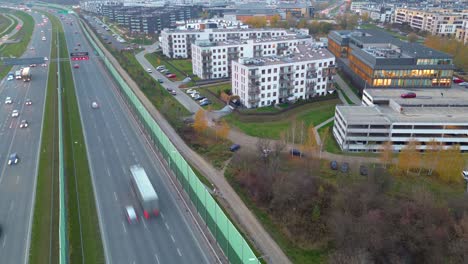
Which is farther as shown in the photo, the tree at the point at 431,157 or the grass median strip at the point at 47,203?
the tree at the point at 431,157

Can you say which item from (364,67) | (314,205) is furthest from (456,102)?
(314,205)

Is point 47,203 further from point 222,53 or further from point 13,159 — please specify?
point 222,53

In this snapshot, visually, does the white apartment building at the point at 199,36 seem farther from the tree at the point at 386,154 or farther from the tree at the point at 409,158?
the tree at the point at 409,158

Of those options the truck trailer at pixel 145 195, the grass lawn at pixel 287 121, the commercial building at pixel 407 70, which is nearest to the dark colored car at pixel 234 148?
the grass lawn at pixel 287 121

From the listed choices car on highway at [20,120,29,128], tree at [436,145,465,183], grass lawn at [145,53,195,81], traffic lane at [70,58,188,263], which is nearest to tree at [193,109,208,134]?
traffic lane at [70,58,188,263]

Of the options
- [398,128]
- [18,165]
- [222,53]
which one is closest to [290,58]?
[222,53]

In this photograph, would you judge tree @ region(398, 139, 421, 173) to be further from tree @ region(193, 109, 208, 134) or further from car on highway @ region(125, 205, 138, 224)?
car on highway @ region(125, 205, 138, 224)

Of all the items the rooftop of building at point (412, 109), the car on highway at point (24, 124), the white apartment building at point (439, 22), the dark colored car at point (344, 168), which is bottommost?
the dark colored car at point (344, 168)
